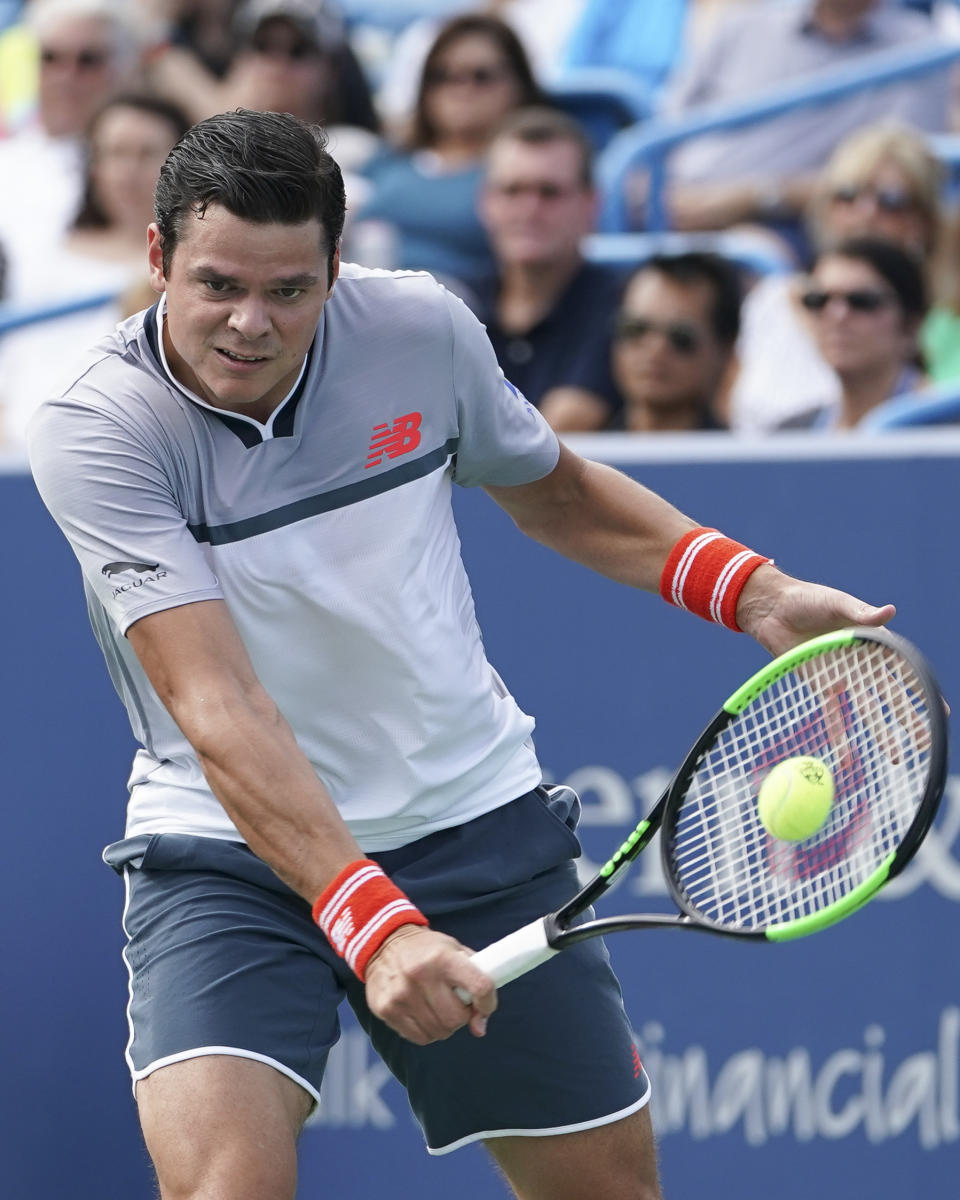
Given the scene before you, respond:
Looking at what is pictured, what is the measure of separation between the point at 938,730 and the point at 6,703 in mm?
2288

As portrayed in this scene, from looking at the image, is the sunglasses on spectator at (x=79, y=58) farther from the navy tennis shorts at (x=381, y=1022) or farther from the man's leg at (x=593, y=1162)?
the man's leg at (x=593, y=1162)

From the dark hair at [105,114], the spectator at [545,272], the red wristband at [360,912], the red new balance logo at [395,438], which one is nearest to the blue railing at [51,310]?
the dark hair at [105,114]

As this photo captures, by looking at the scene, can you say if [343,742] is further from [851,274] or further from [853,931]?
[851,274]

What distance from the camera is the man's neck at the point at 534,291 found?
222 inches

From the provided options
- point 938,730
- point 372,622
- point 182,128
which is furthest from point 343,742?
point 182,128

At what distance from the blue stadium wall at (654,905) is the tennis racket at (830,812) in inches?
40.7

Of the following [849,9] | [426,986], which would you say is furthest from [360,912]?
[849,9]

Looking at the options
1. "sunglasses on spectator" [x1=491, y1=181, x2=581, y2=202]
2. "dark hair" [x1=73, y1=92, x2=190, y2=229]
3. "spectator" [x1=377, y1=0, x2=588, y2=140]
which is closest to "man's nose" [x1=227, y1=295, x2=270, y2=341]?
"sunglasses on spectator" [x1=491, y1=181, x2=581, y2=202]

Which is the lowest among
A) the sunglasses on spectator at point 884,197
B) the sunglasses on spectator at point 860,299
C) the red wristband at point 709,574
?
Result: the sunglasses on spectator at point 860,299

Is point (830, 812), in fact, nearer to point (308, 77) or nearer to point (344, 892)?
point (344, 892)

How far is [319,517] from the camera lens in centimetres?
281

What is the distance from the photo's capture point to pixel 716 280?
17.3 ft

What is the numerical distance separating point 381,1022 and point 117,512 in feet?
2.95

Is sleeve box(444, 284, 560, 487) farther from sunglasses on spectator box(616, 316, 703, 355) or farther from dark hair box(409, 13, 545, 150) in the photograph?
dark hair box(409, 13, 545, 150)
